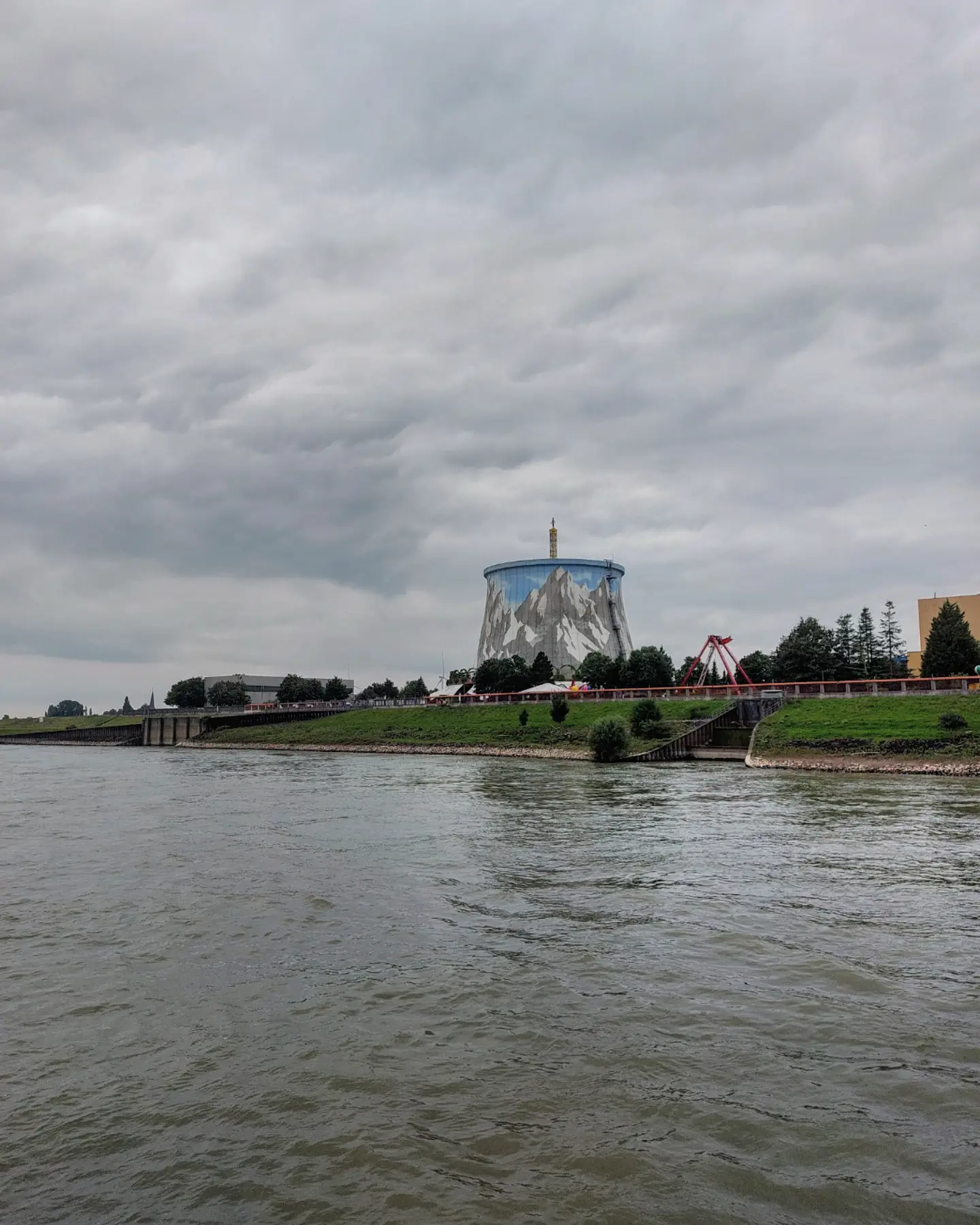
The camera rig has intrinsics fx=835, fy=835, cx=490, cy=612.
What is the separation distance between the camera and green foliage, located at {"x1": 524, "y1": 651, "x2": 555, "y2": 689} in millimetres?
119875

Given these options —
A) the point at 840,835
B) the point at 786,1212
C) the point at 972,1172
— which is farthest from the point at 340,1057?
the point at 840,835

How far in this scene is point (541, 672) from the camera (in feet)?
397

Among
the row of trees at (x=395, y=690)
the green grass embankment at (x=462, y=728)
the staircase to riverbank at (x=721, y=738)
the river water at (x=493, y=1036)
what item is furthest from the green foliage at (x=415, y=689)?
the river water at (x=493, y=1036)

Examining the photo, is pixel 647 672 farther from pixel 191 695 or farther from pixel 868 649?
pixel 191 695

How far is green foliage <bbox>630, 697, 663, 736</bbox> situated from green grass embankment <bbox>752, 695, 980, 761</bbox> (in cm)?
833

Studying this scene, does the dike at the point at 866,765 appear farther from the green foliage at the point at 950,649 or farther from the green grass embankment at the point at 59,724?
the green grass embankment at the point at 59,724

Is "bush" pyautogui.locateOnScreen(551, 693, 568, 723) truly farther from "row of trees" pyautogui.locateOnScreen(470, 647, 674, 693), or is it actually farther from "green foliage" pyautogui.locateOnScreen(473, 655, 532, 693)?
"green foliage" pyautogui.locateOnScreen(473, 655, 532, 693)

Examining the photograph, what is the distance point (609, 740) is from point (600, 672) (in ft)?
189

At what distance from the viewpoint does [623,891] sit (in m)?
17.3

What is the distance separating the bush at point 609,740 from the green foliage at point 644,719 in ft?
15.2

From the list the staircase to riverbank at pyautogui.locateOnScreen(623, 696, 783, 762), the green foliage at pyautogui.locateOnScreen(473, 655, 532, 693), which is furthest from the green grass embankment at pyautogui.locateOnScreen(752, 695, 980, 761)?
the green foliage at pyautogui.locateOnScreen(473, 655, 532, 693)

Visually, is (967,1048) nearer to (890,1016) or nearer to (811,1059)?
(890,1016)

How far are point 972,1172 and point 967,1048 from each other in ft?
9.06

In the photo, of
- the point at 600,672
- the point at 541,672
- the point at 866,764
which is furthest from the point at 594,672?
the point at 866,764
